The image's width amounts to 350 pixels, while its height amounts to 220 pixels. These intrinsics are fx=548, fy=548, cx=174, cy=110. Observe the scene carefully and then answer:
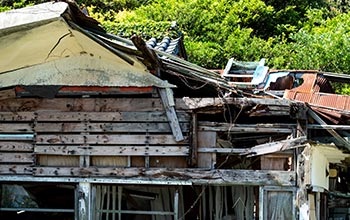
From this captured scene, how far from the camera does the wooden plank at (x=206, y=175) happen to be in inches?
407

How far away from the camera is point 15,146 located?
10883 mm

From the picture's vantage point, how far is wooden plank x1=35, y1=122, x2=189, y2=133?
10.6 m

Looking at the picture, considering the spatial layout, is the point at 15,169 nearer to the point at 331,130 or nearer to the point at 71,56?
the point at 71,56

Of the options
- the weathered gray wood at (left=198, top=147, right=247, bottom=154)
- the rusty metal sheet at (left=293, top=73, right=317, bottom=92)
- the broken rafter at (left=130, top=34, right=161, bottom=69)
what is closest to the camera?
the broken rafter at (left=130, top=34, right=161, bottom=69)

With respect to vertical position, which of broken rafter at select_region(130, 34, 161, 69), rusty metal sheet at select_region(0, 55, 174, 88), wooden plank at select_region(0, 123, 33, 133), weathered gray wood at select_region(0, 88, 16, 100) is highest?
broken rafter at select_region(130, 34, 161, 69)

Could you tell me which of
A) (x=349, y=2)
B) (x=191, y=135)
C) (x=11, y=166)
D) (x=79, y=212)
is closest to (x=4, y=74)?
(x=11, y=166)

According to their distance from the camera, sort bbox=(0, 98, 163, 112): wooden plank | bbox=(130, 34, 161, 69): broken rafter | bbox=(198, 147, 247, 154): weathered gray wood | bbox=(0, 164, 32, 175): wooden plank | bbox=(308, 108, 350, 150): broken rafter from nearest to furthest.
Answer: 1. bbox=(130, 34, 161, 69): broken rafter
2. bbox=(308, 108, 350, 150): broken rafter
3. bbox=(198, 147, 247, 154): weathered gray wood
4. bbox=(0, 98, 163, 112): wooden plank
5. bbox=(0, 164, 32, 175): wooden plank

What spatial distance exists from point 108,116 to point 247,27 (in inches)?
761

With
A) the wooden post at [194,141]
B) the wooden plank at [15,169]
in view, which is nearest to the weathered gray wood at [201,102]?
the wooden post at [194,141]

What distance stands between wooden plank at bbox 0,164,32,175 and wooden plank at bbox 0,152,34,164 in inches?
3.9

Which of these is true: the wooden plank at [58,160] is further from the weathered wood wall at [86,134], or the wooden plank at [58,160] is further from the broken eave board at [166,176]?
the broken eave board at [166,176]

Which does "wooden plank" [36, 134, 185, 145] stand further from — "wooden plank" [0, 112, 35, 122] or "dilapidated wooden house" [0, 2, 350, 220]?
"wooden plank" [0, 112, 35, 122]

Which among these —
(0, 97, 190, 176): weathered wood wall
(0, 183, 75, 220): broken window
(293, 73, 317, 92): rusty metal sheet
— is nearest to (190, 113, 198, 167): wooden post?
(0, 97, 190, 176): weathered wood wall

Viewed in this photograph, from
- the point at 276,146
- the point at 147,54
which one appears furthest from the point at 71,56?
the point at 276,146
